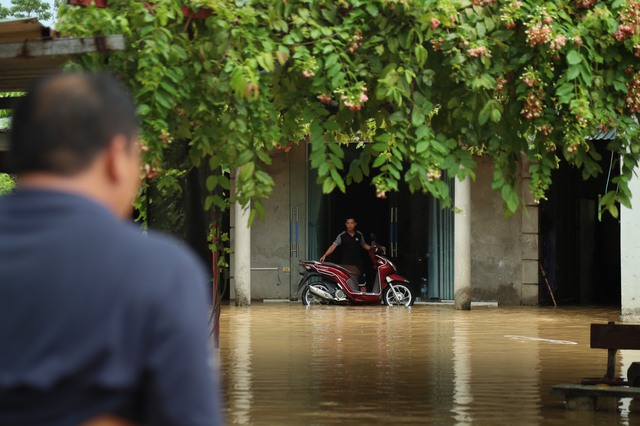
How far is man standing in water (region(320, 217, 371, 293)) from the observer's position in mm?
26078

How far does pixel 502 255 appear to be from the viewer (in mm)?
25984

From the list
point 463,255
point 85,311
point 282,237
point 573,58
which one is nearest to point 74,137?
point 85,311

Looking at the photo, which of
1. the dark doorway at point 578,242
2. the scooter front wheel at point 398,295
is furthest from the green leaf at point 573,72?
the scooter front wheel at point 398,295

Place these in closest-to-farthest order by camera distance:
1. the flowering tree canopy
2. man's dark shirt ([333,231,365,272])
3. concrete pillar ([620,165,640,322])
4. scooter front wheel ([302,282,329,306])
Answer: the flowering tree canopy < concrete pillar ([620,165,640,322]) < scooter front wheel ([302,282,329,306]) < man's dark shirt ([333,231,365,272])

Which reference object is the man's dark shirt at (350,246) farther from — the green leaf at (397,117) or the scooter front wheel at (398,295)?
the green leaf at (397,117)

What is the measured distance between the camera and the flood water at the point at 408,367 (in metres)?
9.98

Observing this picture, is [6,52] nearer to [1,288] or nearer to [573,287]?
[1,288]

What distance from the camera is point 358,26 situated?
322 inches

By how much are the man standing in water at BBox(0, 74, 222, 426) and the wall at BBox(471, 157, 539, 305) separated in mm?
24136

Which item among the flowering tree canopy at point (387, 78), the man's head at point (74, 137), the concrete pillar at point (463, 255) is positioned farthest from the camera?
the concrete pillar at point (463, 255)

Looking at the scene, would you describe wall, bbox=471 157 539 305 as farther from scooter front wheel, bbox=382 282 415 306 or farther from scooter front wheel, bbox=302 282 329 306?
scooter front wheel, bbox=302 282 329 306

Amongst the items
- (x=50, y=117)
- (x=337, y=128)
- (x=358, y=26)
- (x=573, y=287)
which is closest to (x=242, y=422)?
(x=337, y=128)

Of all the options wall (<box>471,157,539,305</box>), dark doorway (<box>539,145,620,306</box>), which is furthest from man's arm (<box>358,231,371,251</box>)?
dark doorway (<box>539,145,620,306</box>)

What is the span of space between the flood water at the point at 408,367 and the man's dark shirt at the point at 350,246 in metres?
3.04
